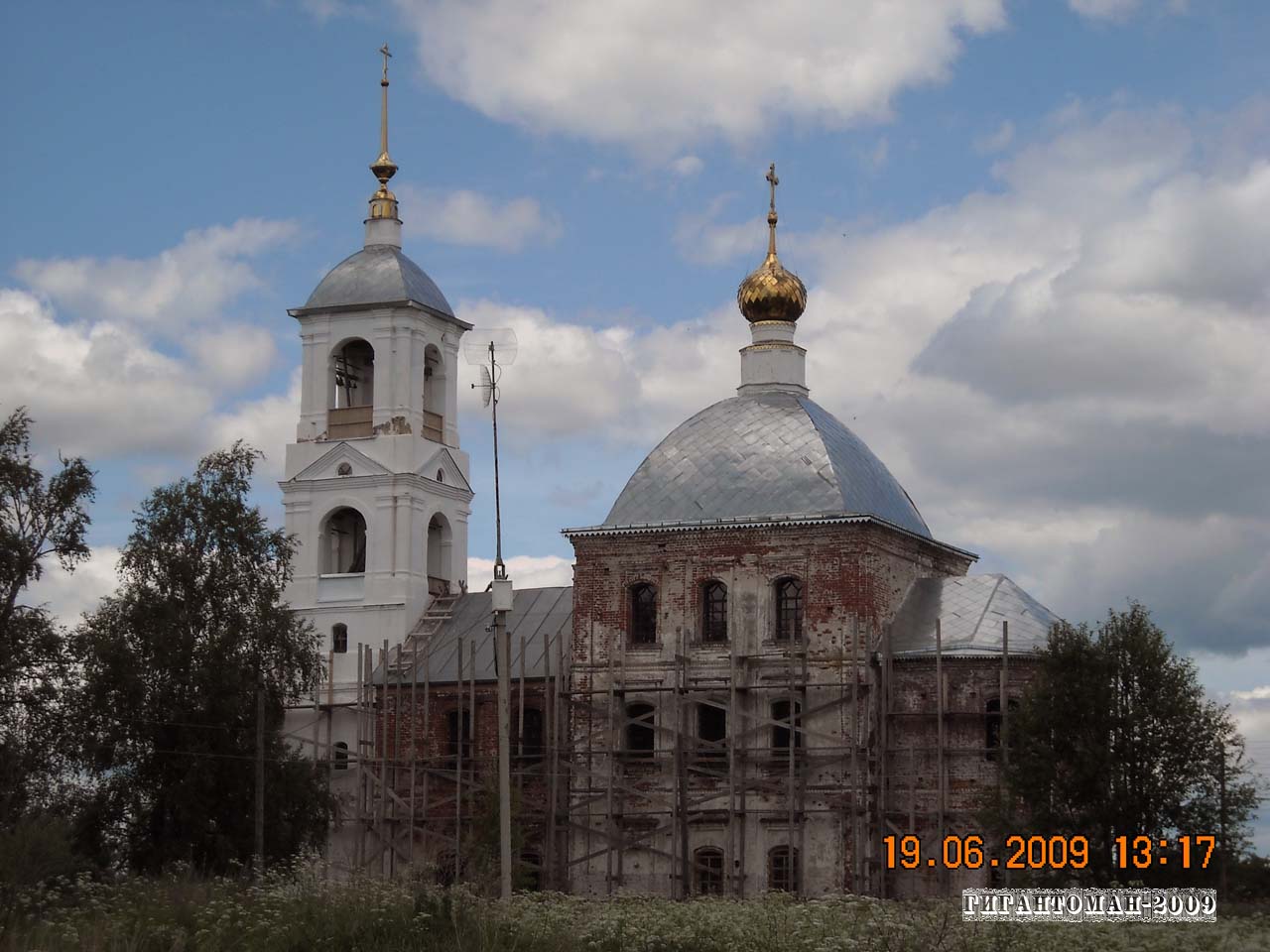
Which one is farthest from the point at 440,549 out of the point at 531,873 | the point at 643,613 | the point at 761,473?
the point at 761,473

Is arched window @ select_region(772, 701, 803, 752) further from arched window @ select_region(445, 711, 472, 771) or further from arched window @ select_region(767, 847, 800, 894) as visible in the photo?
arched window @ select_region(445, 711, 472, 771)

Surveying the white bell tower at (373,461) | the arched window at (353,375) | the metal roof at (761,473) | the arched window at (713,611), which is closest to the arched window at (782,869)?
the arched window at (713,611)

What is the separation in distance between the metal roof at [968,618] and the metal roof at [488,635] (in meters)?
6.46

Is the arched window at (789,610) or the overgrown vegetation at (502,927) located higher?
the arched window at (789,610)

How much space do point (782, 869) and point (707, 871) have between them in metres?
1.30

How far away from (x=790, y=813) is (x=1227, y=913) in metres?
10.6

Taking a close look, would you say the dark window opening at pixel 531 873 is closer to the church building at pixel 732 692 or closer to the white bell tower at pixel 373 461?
the church building at pixel 732 692

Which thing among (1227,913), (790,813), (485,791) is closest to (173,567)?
(485,791)

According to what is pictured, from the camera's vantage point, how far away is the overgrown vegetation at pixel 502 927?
18.8 meters

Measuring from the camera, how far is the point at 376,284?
43.9m

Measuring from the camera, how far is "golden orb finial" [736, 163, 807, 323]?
3938 centimetres

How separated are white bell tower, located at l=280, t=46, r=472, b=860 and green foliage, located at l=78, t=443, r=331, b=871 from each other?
5005 millimetres

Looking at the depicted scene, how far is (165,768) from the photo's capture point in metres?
34.3

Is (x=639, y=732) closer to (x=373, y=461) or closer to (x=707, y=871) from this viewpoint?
(x=707, y=871)
